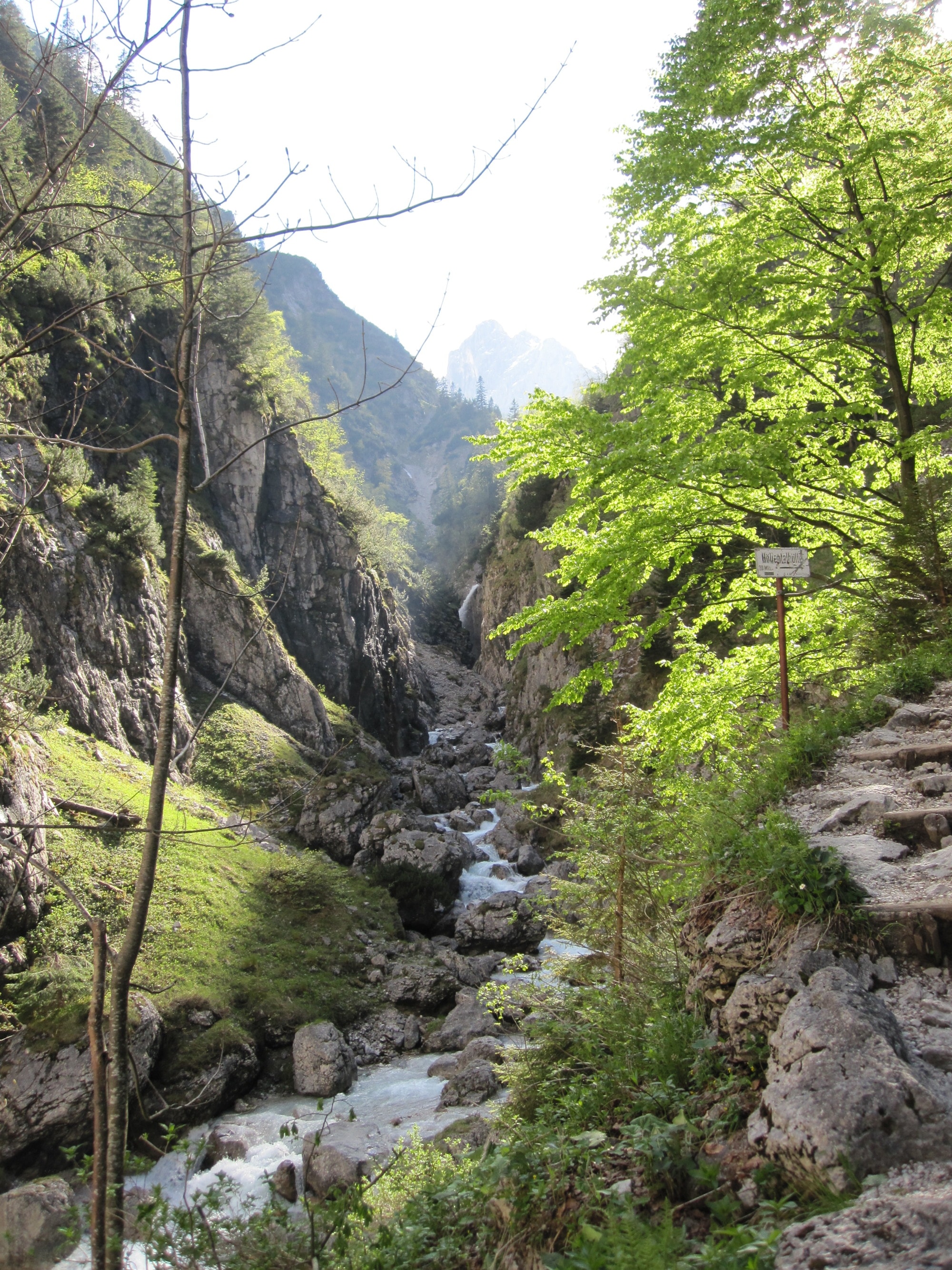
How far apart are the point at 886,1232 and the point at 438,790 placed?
21.9 metres

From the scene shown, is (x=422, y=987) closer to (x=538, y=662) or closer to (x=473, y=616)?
(x=538, y=662)

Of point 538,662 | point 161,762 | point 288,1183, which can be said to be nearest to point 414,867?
point 288,1183

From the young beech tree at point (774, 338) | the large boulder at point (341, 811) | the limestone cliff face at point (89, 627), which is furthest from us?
the large boulder at point (341, 811)

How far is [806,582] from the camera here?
783 centimetres

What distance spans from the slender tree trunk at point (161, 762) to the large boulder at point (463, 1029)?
918cm

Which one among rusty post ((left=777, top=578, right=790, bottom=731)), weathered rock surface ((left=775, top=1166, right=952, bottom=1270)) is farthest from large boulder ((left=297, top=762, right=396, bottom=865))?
weathered rock surface ((left=775, top=1166, right=952, bottom=1270))

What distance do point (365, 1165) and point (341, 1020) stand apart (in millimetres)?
4518

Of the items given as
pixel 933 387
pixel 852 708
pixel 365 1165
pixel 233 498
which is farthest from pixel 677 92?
pixel 233 498

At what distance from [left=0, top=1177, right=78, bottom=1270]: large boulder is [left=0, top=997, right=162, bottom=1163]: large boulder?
78 cm

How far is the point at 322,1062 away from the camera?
10.2 m

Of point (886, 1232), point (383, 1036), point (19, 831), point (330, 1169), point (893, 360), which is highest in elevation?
point (893, 360)

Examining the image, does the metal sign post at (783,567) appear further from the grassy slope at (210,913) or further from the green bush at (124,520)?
the green bush at (124,520)

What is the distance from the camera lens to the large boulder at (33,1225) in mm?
6480

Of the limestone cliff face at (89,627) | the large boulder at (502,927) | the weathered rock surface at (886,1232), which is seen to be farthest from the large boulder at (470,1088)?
the limestone cliff face at (89,627)
